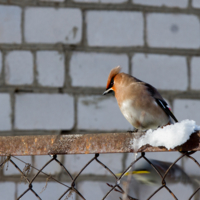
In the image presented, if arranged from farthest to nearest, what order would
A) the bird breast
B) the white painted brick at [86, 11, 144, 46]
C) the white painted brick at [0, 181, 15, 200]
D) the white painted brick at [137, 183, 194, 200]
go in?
1. the white painted brick at [86, 11, 144, 46]
2. the white painted brick at [0, 181, 15, 200]
3. the bird breast
4. the white painted brick at [137, 183, 194, 200]

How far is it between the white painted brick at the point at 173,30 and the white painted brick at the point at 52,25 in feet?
1.58

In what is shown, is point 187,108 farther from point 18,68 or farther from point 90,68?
point 18,68

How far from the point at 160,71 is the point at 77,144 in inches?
65.9

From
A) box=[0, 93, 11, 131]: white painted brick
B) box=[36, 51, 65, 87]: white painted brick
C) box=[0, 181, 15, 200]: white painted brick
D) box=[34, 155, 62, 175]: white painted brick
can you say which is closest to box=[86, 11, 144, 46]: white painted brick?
box=[36, 51, 65, 87]: white painted brick

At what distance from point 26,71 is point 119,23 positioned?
0.68m

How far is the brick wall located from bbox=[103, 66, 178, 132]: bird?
0.63 meters

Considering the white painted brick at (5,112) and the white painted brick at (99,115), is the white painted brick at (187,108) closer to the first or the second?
the white painted brick at (99,115)

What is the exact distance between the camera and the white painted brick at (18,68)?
232 cm

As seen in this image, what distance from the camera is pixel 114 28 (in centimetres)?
239

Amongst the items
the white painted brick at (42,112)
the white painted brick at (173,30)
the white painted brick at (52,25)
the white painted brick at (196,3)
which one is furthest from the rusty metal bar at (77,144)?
the white painted brick at (196,3)

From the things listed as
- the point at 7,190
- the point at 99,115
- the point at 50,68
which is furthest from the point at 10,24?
the point at 7,190

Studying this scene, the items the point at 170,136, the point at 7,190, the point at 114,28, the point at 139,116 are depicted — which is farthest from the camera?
the point at 114,28

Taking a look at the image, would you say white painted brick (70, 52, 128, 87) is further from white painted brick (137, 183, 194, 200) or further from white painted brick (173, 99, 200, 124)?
white painted brick (137, 183, 194, 200)

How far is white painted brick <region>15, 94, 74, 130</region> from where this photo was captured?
90.6 inches
